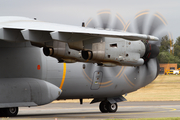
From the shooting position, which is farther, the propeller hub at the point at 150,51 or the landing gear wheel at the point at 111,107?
the landing gear wheel at the point at 111,107

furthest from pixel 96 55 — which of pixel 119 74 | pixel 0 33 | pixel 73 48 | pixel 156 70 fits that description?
pixel 156 70

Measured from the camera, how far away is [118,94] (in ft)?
74.2

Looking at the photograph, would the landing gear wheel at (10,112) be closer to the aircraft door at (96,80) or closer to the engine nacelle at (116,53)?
the aircraft door at (96,80)

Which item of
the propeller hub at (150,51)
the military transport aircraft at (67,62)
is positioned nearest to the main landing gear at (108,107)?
the military transport aircraft at (67,62)

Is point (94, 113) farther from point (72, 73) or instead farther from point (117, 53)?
point (117, 53)

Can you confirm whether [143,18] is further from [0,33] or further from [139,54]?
[0,33]

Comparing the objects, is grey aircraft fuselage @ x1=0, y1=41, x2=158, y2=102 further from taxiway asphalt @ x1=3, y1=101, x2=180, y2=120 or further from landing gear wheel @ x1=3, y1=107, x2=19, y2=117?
landing gear wheel @ x1=3, y1=107, x2=19, y2=117

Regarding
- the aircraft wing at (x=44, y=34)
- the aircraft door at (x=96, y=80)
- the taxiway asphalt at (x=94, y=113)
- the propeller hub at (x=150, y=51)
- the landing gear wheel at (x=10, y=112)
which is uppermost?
the aircraft wing at (x=44, y=34)

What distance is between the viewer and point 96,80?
21.3m

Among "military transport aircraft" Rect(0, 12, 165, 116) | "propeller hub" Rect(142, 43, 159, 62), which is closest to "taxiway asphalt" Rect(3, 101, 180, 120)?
"military transport aircraft" Rect(0, 12, 165, 116)

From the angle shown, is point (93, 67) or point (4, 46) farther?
point (93, 67)

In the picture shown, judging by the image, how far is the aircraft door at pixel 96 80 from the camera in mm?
21156

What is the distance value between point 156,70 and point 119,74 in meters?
2.45

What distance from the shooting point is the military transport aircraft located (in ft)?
47.6
